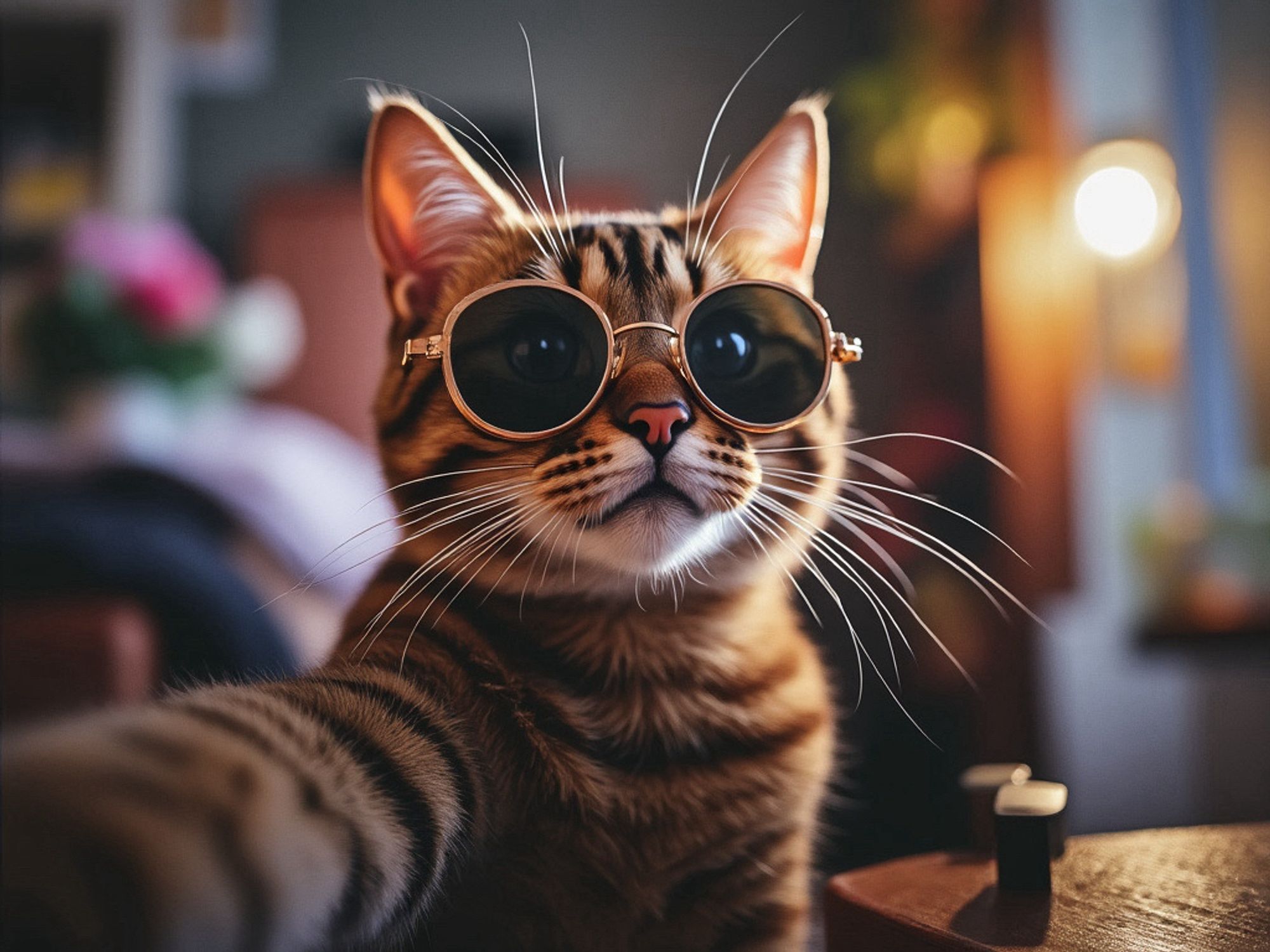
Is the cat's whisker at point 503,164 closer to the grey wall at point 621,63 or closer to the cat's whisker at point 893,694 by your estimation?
the grey wall at point 621,63

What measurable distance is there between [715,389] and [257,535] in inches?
38.5

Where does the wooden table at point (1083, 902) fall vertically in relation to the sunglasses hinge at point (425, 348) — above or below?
below

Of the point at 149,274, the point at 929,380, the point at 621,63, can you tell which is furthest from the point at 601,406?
the point at 149,274

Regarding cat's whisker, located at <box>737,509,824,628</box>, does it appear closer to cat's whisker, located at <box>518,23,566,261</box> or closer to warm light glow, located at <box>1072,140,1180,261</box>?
cat's whisker, located at <box>518,23,566,261</box>

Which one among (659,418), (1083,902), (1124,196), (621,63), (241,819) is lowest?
(1083,902)

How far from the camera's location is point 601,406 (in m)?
0.39

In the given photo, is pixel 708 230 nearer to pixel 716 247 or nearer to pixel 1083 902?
pixel 716 247

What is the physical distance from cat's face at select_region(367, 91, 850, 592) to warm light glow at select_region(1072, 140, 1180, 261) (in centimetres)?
87

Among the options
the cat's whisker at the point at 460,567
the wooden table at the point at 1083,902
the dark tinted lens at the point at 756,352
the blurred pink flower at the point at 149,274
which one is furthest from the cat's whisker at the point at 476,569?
the blurred pink flower at the point at 149,274

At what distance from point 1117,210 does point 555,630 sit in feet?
3.45

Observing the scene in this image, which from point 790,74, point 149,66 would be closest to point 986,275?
point 790,74

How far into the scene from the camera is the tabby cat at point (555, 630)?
30 cm

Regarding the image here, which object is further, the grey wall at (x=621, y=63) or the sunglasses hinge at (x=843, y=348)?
the grey wall at (x=621, y=63)

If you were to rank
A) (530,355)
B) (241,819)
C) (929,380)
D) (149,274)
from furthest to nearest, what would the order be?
1. (149,274)
2. (929,380)
3. (530,355)
4. (241,819)
